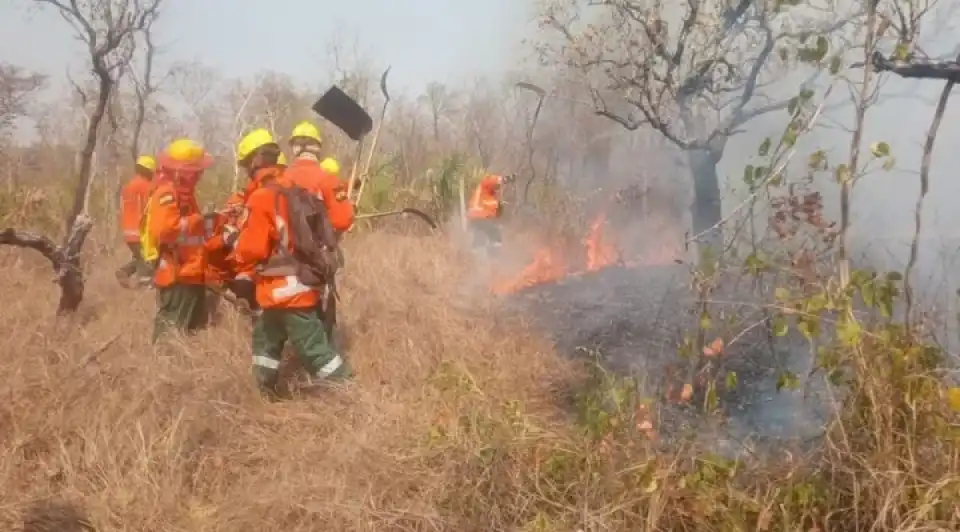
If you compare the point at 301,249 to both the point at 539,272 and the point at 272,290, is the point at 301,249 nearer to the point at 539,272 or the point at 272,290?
the point at 272,290

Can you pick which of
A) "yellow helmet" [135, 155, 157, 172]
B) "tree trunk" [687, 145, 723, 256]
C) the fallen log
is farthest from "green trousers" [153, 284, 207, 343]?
"tree trunk" [687, 145, 723, 256]

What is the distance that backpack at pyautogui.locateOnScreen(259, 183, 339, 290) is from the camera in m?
4.00

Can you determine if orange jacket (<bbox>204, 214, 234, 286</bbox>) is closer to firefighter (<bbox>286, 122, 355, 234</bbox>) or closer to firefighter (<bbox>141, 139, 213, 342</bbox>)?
firefighter (<bbox>141, 139, 213, 342</bbox>)

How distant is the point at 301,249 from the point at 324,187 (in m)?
0.85

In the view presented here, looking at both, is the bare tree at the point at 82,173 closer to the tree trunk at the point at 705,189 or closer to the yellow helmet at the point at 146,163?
the yellow helmet at the point at 146,163

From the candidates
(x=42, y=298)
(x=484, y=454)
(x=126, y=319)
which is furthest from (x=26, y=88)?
(x=484, y=454)

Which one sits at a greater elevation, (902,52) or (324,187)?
(902,52)

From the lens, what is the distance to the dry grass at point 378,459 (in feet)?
8.11

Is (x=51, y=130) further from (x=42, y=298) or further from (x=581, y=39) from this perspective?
(x=581, y=39)

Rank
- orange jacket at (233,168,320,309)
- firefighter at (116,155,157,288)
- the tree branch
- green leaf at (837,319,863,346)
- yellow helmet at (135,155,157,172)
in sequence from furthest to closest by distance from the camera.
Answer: yellow helmet at (135,155,157,172) → firefighter at (116,155,157,288) → orange jacket at (233,168,320,309) → the tree branch → green leaf at (837,319,863,346)

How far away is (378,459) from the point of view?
10.1 ft

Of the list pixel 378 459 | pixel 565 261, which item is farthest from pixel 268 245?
pixel 565 261

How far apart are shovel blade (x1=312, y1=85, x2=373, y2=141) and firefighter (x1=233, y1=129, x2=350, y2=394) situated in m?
1.34

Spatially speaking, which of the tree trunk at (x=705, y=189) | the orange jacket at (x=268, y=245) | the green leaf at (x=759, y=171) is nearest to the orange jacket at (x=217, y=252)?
the orange jacket at (x=268, y=245)
